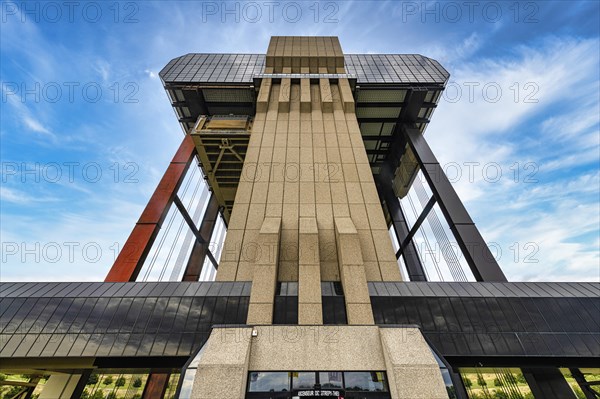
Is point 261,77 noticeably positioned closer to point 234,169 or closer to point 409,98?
Result: point 234,169

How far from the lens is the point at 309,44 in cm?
3070

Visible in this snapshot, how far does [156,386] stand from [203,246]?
13.8 meters

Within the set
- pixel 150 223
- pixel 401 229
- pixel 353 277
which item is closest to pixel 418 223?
pixel 401 229

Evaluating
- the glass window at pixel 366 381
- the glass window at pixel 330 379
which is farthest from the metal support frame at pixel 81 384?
the glass window at pixel 366 381

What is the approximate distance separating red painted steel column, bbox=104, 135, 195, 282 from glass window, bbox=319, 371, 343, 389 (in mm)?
12136

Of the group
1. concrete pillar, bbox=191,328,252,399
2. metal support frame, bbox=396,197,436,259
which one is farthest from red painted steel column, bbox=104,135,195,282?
metal support frame, bbox=396,197,436,259

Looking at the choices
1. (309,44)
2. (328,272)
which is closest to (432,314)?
(328,272)

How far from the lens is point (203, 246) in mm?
28188

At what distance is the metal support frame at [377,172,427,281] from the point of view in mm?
27766

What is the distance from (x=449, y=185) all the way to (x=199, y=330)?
1977 cm

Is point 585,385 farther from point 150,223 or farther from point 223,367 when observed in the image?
point 150,223

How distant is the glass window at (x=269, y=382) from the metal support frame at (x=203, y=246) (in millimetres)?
19790

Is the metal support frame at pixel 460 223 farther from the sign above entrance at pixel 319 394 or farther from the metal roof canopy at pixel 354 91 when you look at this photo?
the sign above entrance at pixel 319 394

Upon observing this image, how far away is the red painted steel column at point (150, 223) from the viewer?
569 inches
